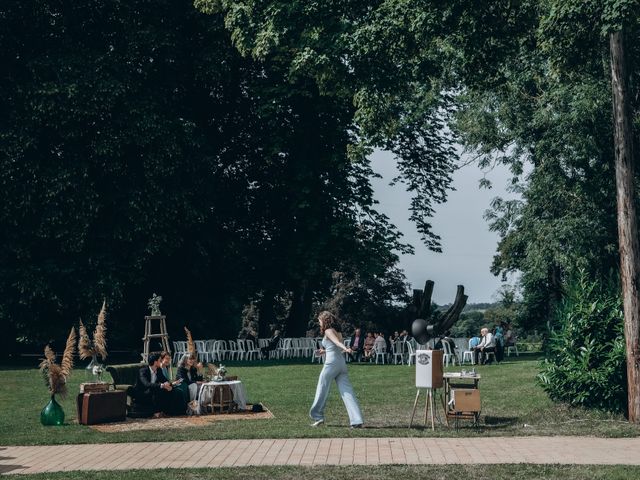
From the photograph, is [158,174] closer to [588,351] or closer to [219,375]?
[219,375]

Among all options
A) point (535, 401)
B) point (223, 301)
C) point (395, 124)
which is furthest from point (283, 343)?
point (535, 401)

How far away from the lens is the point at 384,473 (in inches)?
417

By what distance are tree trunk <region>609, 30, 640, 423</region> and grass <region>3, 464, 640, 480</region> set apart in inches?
203

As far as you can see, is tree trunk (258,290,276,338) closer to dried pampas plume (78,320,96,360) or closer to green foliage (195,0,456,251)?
green foliage (195,0,456,251)

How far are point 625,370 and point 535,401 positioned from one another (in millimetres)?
2289

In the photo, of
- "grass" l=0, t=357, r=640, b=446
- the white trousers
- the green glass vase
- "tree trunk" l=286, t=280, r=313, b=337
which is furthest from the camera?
"tree trunk" l=286, t=280, r=313, b=337

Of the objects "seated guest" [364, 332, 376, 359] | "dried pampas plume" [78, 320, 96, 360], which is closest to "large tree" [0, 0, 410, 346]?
"seated guest" [364, 332, 376, 359]

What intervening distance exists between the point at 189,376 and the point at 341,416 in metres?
4.41

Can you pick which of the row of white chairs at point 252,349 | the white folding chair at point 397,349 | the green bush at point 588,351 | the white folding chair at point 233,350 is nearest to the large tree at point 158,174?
the white folding chair at point 233,350

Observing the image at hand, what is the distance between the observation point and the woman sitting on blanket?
18756 mm

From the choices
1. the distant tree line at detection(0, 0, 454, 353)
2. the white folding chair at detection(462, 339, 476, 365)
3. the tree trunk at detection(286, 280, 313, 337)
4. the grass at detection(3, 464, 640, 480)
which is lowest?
the grass at detection(3, 464, 640, 480)

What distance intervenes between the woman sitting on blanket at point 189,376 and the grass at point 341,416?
4.93 ft

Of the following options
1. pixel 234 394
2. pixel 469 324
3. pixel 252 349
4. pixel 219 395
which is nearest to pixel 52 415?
pixel 219 395

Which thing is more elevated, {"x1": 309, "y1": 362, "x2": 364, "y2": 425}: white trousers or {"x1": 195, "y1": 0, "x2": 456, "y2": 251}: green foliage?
Answer: {"x1": 195, "y1": 0, "x2": 456, "y2": 251}: green foliage
